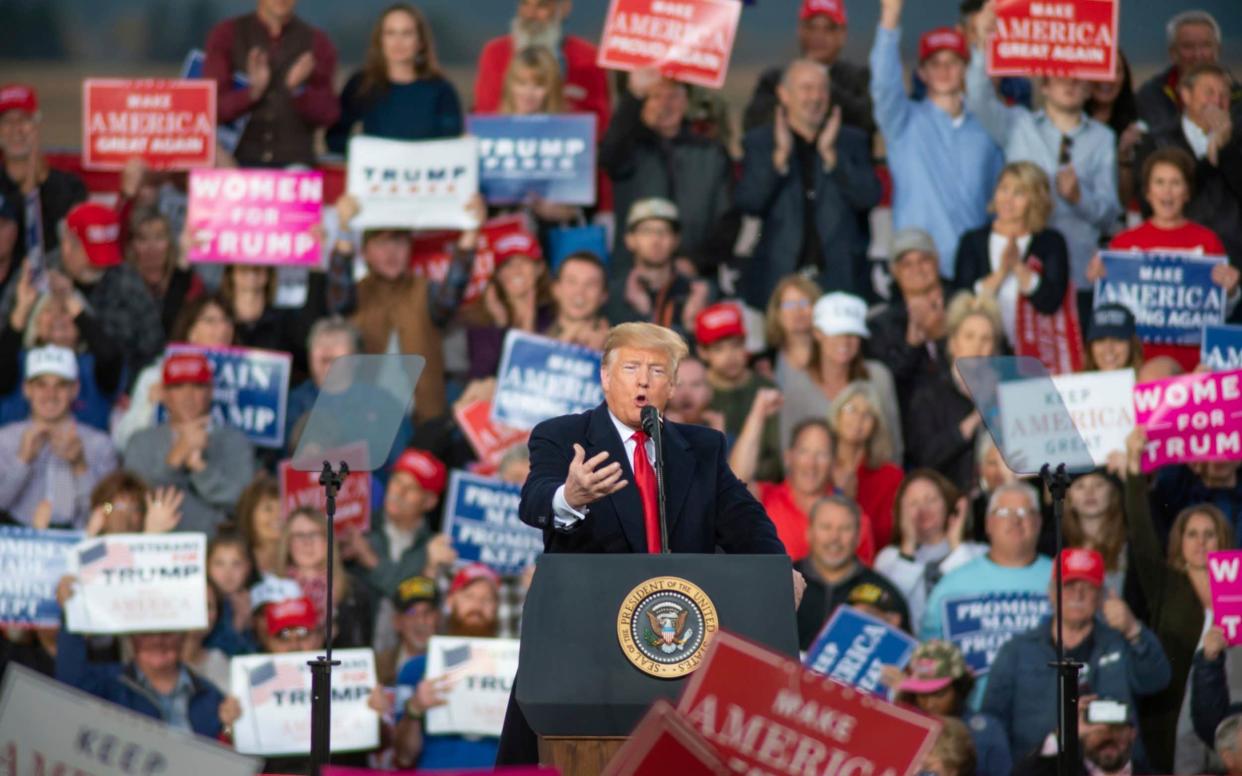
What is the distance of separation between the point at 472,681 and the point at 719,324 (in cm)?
178

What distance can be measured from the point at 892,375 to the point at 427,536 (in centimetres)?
201

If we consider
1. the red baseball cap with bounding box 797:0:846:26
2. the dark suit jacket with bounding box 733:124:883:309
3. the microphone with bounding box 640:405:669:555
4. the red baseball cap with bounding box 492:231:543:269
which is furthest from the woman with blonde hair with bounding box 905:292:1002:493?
the microphone with bounding box 640:405:669:555

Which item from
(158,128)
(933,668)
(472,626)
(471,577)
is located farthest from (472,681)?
(158,128)

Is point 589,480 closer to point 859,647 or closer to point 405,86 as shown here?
point 859,647

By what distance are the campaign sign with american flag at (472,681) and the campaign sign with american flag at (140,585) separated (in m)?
0.96

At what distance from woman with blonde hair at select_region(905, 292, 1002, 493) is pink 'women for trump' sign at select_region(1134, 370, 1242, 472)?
666 millimetres

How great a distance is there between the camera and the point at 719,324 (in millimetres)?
8664

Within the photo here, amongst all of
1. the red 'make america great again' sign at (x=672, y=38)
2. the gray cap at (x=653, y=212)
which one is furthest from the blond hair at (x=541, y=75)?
the gray cap at (x=653, y=212)

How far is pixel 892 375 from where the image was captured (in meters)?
8.87

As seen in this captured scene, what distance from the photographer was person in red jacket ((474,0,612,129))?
9719 mm

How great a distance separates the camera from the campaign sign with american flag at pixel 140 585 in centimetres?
816

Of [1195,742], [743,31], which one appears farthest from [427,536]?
[743,31]

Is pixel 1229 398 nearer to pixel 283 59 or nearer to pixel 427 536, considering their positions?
pixel 427 536

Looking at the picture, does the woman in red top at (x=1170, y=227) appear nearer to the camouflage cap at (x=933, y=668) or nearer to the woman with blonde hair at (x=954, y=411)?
the woman with blonde hair at (x=954, y=411)
